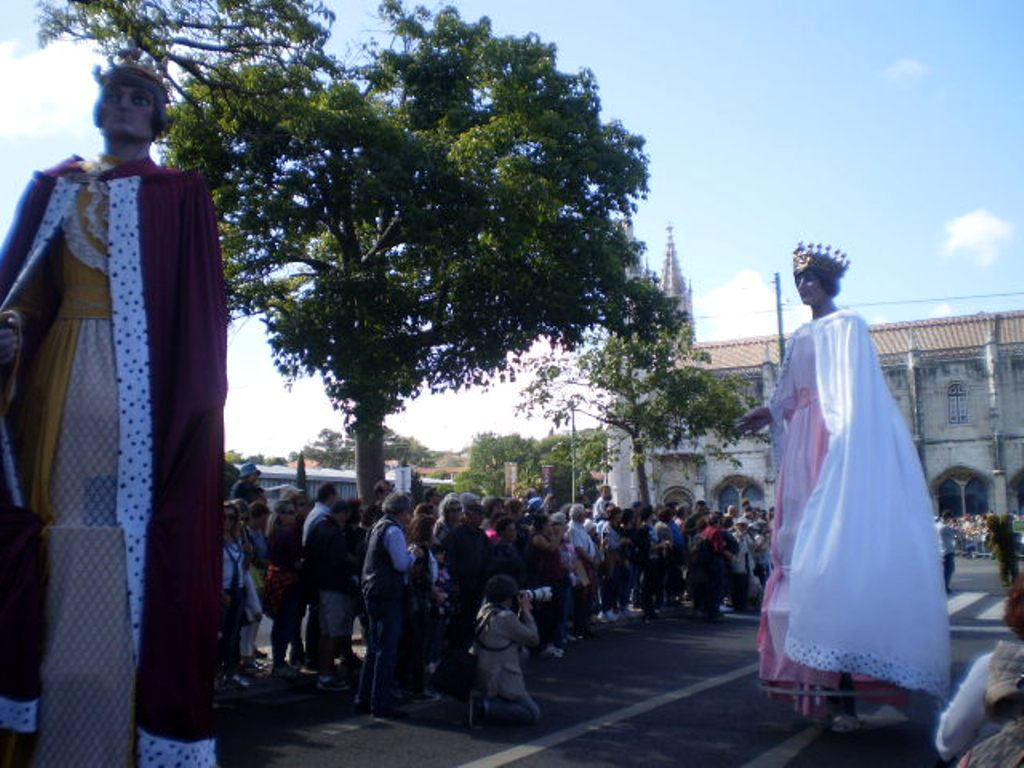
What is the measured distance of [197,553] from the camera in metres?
3.04

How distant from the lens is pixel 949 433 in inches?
2436

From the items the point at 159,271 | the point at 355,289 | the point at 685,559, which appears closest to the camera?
the point at 159,271

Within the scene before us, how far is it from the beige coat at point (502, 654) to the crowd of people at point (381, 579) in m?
0.42

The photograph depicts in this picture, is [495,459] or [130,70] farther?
[495,459]

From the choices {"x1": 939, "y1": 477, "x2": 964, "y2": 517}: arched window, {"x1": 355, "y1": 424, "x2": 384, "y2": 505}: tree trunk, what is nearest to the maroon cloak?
{"x1": 355, "y1": 424, "x2": 384, "y2": 505}: tree trunk

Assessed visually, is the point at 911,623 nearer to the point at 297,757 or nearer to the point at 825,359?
the point at 825,359

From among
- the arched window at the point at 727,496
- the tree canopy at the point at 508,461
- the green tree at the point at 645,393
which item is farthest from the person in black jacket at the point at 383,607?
the arched window at the point at 727,496

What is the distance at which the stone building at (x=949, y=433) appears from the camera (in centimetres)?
6022

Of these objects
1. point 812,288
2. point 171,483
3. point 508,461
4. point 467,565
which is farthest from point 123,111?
point 508,461

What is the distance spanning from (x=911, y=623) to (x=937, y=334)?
6578cm

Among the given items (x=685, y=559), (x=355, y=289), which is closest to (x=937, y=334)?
(x=685, y=559)

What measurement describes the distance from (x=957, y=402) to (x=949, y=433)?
74.5 inches

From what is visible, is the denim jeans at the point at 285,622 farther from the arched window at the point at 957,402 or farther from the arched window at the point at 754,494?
the arched window at the point at 957,402

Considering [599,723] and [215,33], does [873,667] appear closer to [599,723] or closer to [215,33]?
[599,723]
